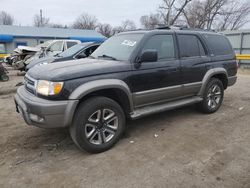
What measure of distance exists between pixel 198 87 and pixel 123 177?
9.33 feet

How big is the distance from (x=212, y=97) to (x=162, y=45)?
1.95 metres

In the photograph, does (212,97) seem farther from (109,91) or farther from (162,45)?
(109,91)

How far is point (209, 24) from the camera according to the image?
127ft

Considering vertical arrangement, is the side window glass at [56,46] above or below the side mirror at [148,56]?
above

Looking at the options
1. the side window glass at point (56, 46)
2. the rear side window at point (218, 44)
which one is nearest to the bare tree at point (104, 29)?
the side window glass at point (56, 46)

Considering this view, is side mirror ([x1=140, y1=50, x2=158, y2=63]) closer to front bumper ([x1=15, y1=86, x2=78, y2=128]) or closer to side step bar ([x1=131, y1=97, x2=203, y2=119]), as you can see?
side step bar ([x1=131, y1=97, x2=203, y2=119])

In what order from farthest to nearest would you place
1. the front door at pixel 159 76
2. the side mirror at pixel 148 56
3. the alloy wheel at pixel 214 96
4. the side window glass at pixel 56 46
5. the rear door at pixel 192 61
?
1. the side window glass at pixel 56 46
2. the alloy wheel at pixel 214 96
3. the rear door at pixel 192 61
4. the front door at pixel 159 76
5. the side mirror at pixel 148 56

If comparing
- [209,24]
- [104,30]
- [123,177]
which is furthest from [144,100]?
[104,30]

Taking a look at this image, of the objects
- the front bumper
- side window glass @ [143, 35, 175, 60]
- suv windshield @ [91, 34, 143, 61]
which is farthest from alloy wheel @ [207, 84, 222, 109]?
the front bumper

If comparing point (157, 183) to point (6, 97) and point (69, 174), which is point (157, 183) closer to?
point (69, 174)

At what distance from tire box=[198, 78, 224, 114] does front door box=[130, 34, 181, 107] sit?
3.14ft

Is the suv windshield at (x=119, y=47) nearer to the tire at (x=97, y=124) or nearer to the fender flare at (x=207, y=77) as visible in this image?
the tire at (x=97, y=124)

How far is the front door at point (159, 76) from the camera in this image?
13.2 feet

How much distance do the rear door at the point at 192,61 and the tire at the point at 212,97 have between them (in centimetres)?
37
